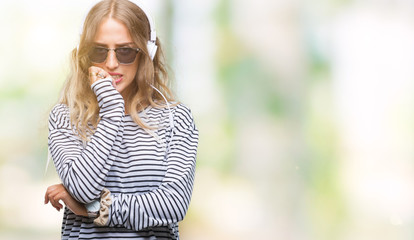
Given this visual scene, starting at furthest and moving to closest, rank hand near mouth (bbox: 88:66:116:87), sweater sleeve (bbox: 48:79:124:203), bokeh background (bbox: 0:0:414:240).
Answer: bokeh background (bbox: 0:0:414:240) → hand near mouth (bbox: 88:66:116:87) → sweater sleeve (bbox: 48:79:124:203)

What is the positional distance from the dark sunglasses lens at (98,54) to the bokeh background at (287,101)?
0.71 m

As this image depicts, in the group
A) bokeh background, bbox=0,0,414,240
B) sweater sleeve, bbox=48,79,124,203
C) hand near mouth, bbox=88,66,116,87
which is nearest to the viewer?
sweater sleeve, bbox=48,79,124,203

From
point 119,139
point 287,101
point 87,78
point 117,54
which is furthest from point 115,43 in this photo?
point 287,101

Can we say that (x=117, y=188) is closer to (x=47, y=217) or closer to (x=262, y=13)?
(x=47, y=217)

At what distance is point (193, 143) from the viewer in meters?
1.89

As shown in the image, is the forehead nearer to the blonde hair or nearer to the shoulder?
the blonde hair

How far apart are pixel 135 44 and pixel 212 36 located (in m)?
0.75

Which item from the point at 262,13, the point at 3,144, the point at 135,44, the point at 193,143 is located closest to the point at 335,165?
the point at 262,13

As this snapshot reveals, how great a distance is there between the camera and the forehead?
73.4 inches

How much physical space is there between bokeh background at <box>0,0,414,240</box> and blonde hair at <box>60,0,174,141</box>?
59 centimetres

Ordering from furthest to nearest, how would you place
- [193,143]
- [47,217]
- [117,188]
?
1. [47,217]
2. [193,143]
3. [117,188]

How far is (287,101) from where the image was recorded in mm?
2590

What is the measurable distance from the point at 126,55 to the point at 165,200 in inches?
17.1

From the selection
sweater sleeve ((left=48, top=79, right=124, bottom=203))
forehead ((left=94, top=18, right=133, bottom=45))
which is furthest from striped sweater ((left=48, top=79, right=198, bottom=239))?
forehead ((left=94, top=18, right=133, bottom=45))
